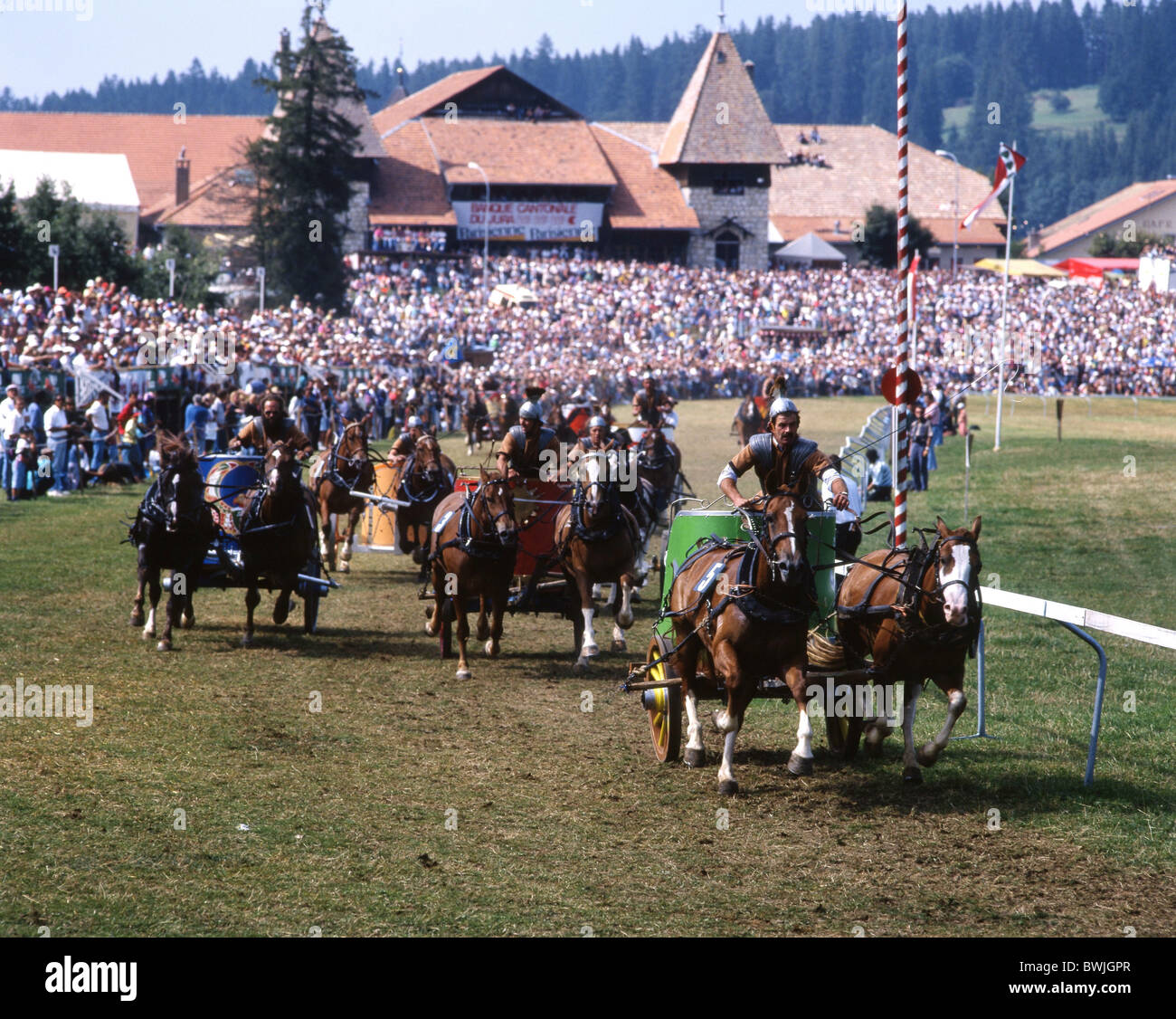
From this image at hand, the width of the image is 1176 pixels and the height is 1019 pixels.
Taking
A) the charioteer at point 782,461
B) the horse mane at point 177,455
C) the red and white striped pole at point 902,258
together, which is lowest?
the horse mane at point 177,455

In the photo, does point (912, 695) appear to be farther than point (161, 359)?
No

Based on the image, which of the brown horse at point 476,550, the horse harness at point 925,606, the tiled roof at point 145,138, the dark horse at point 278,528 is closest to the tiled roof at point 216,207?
the tiled roof at point 145,138

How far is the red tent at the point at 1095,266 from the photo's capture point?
93812 mm

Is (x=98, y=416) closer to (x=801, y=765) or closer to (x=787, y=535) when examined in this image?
(x=787, y=535)

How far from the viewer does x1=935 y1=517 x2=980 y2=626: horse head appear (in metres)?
8.71

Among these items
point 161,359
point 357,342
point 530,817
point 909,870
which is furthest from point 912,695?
point 357,342

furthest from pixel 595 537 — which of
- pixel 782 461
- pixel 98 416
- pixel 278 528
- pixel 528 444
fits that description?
pixel 98 416

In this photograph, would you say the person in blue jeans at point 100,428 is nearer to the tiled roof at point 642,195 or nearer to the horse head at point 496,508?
the horse head at point 496,508

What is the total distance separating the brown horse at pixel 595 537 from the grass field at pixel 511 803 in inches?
33.5

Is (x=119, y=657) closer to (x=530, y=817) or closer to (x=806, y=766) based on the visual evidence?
(x=530, y=817)

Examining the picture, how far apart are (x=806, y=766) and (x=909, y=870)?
1.05 m

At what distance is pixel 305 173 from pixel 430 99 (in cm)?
2943

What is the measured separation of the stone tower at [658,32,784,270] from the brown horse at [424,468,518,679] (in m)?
76.3

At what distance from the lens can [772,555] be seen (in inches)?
343
